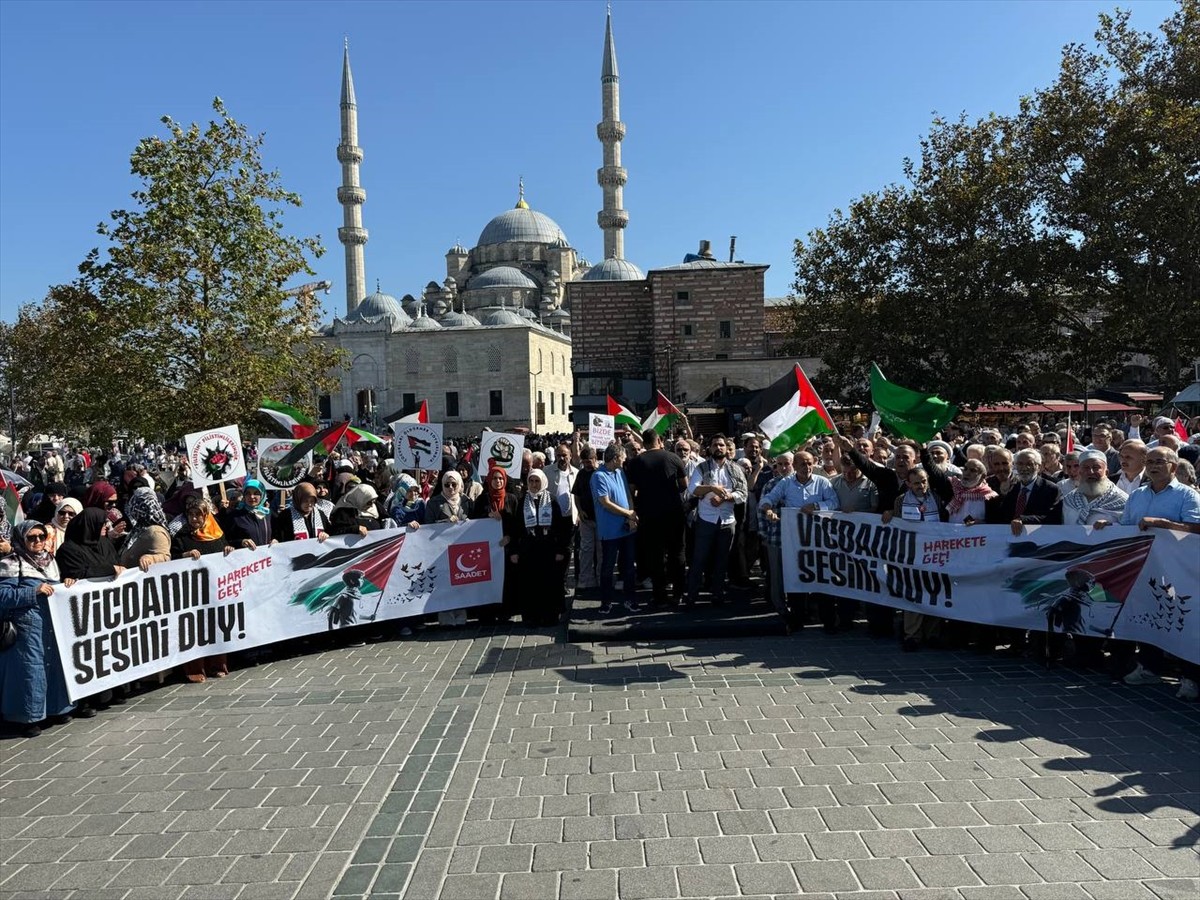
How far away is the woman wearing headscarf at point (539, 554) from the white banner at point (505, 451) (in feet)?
4.00

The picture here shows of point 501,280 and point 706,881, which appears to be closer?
point 706,881

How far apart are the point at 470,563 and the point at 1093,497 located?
213 inches

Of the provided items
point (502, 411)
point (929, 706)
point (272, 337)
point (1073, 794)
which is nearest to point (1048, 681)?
point (929, 706)

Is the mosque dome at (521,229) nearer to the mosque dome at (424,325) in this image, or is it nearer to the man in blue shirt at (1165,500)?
the mosque dome at (424,325)

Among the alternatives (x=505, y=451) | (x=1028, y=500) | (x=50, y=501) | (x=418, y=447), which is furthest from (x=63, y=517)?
(x=1028, y=500)

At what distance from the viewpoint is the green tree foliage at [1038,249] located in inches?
728

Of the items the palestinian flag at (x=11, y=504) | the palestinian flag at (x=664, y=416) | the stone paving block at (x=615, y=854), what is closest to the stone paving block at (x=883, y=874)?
the stone paving block at (x=615, y=854)

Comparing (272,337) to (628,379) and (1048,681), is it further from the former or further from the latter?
(628,379)

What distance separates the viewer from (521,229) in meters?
92.0

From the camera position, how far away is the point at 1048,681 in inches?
243

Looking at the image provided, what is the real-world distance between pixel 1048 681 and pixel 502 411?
6562 cm

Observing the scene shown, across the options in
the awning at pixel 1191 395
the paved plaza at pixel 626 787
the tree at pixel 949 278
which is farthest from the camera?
the tree at pixel 949 278

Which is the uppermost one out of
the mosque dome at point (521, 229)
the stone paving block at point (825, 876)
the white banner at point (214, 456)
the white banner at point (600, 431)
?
the mosque dome at point (521, 229)

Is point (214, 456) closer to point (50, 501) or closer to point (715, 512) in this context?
point (50, 501)
